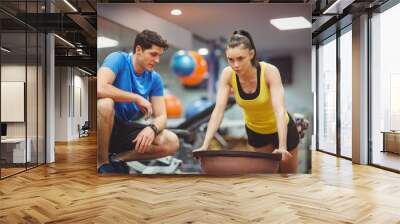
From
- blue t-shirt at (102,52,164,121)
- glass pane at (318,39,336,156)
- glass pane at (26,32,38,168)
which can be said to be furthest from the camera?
glass pane at (318,39,336,156)

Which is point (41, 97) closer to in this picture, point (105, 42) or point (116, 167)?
point (105, 42)

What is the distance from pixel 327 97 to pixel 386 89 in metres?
3.06

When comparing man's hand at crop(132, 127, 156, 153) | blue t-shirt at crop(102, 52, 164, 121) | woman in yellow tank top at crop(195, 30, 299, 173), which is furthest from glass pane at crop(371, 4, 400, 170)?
blue t-shirt at crop(102, 52, 164, 121)

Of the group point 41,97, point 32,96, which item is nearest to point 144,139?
point 32,96

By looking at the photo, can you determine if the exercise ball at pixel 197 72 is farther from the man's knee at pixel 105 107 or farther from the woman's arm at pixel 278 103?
the man's knee at pixel 105 107

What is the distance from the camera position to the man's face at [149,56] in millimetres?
6414

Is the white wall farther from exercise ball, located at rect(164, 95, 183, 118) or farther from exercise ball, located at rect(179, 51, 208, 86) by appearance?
exercise ball, located at rect(179, 51, 208, 86)

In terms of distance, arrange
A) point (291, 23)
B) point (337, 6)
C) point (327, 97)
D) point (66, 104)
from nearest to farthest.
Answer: point (291, 23)
point (337, 6)
point (327, 97)
point (66, 104)

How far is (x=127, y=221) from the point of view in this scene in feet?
12.6

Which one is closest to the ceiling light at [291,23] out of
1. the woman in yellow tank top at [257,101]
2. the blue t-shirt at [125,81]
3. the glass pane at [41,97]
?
the woman in yellow tank top at [257,101]

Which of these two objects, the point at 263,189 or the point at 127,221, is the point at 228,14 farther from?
the point at 127,221

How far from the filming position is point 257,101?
251 inches

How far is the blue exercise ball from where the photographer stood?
21.2ft

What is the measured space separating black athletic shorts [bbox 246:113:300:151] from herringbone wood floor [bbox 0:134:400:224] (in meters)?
0.54
